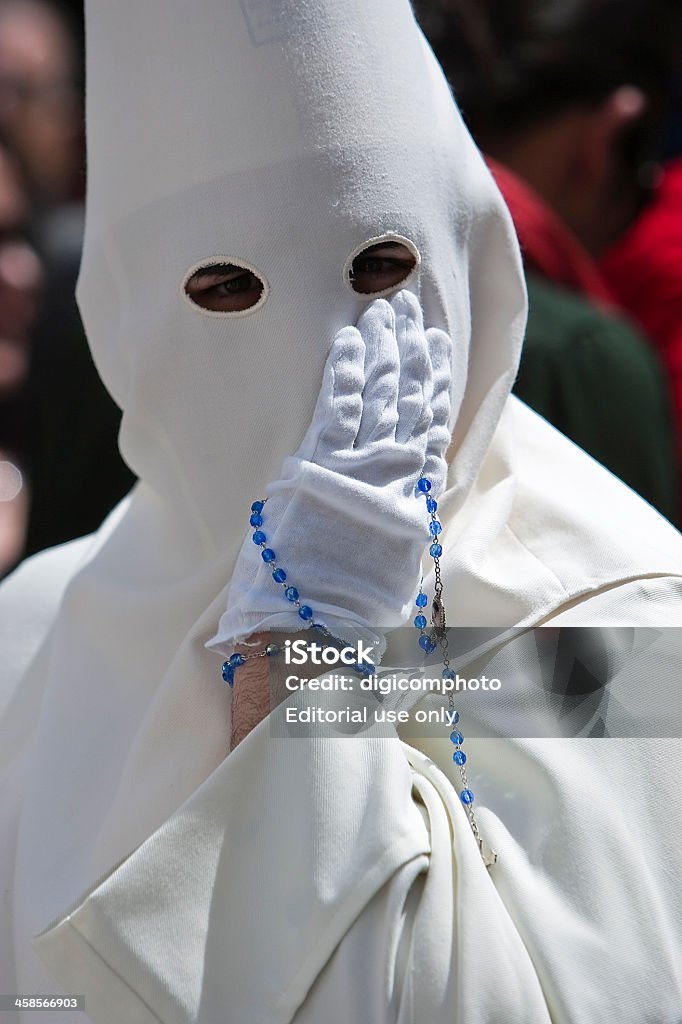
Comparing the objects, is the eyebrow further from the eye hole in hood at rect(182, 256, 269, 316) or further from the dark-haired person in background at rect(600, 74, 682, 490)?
the dark-haired person in background at rect(600, 74, 682, 490)

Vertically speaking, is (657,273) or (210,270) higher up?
(657,273)

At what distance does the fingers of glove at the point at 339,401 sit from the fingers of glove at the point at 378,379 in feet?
0.03

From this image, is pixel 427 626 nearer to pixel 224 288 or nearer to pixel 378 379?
pixel 378 379

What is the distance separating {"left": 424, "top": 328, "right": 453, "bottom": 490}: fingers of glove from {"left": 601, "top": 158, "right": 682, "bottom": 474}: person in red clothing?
173 centimetres

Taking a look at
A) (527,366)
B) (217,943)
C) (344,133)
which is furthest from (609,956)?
(527,366)

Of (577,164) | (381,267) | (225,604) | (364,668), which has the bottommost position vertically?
(364,668)

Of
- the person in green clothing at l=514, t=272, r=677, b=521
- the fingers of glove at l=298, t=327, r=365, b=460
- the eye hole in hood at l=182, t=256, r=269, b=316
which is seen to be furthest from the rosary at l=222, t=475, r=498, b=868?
the person in green clothing at l=514, t=272, r=677, b=521

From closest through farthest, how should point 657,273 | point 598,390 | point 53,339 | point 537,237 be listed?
point 598,390, point 537,237, point 53,339, point 657,273

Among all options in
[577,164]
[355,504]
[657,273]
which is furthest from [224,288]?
[577,164]

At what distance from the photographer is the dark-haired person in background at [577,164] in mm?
2795

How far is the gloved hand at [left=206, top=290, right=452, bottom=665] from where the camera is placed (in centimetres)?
150

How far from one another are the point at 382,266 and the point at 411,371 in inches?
6.4

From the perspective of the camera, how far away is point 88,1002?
4.52 feet

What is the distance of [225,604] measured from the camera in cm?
163
